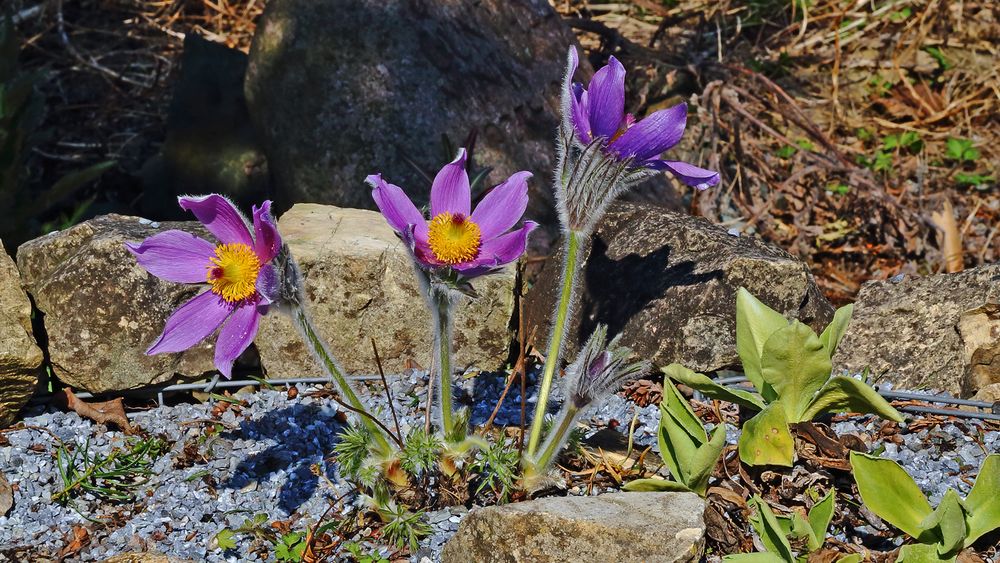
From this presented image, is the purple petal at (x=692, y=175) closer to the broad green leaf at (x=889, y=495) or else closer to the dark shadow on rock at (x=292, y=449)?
the broad green leaf at (x=889, y=495)

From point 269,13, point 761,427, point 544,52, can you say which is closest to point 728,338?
point 761,427

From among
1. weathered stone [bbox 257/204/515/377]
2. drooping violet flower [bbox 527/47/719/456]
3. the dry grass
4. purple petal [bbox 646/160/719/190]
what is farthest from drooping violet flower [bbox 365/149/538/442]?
the dry grass

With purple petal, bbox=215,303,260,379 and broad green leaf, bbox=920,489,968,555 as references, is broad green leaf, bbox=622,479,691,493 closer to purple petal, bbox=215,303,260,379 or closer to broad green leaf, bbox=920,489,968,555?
broad green leaf, bbox=920,489,968,555

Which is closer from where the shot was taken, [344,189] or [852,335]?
[852,335]

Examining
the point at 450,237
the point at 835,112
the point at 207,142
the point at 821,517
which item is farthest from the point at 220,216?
the point at 835,112

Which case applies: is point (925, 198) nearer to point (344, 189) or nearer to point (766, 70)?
point (766, 70)
